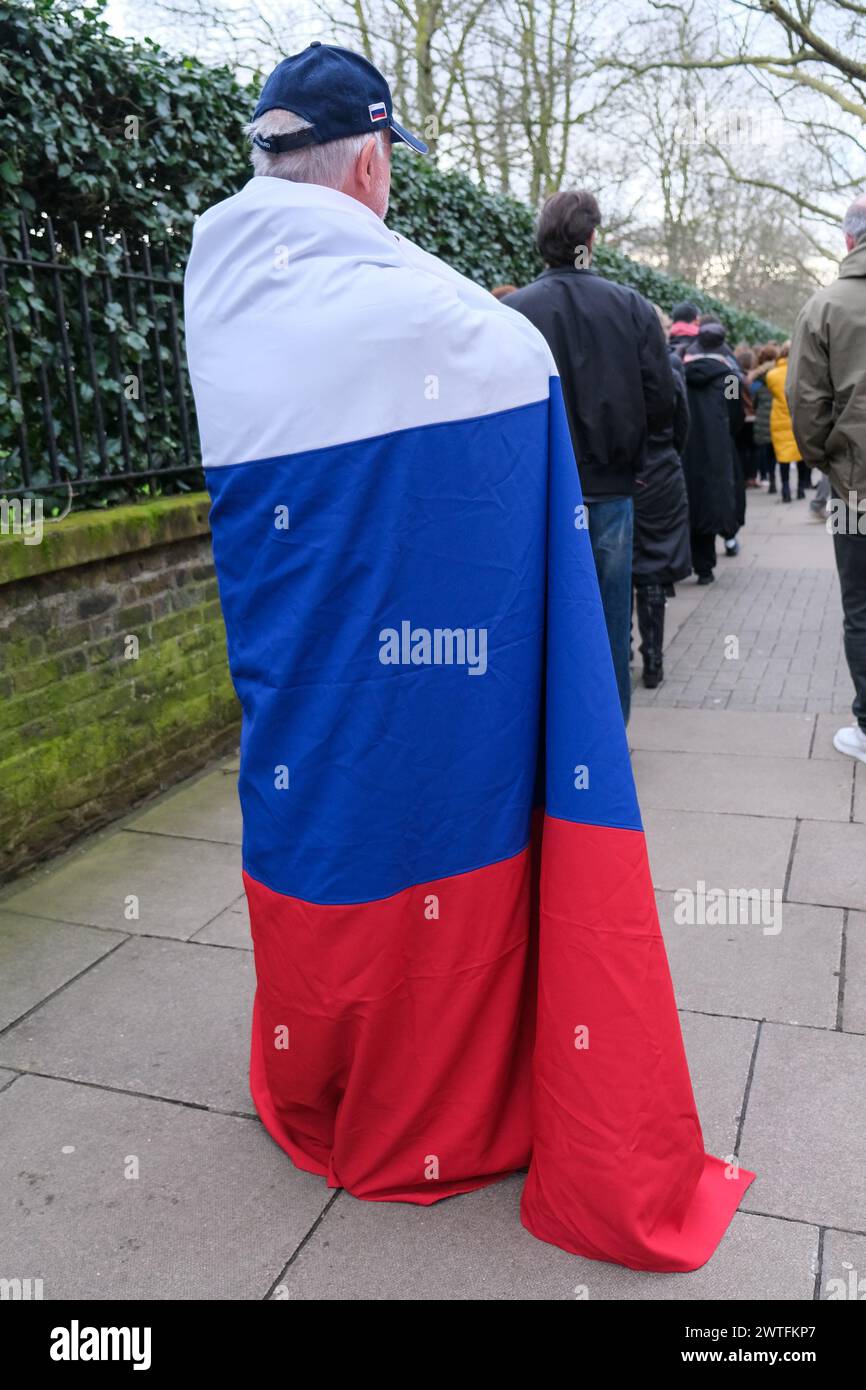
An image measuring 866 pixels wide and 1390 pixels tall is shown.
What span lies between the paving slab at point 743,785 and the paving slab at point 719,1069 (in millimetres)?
1650

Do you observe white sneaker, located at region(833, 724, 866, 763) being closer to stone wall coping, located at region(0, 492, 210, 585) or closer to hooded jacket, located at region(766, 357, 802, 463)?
stone wall coping, located at region(0, 492, 210, 585)

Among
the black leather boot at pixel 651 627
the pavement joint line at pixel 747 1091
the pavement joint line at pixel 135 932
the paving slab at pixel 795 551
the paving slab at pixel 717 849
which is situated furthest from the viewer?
the paving slab at pixel 795 551

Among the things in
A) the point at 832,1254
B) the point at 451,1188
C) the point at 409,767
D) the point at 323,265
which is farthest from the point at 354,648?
the point at 832,1254

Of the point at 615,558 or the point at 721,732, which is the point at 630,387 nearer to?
the point at 615,558

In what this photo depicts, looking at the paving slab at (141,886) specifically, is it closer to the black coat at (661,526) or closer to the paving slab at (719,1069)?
the paving slab at (719,1069)

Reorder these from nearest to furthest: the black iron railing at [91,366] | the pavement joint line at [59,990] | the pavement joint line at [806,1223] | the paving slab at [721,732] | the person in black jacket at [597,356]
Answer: the pavement joint line at [806,1223]
the pavement joint line at [59,990]
the black iron railing at [91,366]
the person in black jacket at [597,356]
the paving slab at [721,732]

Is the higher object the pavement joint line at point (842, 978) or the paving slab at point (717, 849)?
the paving slab at point (717, 849)

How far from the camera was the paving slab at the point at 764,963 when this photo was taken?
10.4ft

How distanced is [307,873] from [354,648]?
1.50 ft

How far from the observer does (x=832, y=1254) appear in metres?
2.23

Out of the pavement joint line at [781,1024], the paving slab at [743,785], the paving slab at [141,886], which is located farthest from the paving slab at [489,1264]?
the paving slab at [743,785]

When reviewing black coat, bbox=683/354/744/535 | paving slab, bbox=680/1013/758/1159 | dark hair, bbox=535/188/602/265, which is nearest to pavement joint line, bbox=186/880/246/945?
paving slab, bbox=680/1013/758/1159

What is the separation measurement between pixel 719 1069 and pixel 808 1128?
0.28 meters

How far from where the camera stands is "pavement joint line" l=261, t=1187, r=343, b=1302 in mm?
2197
